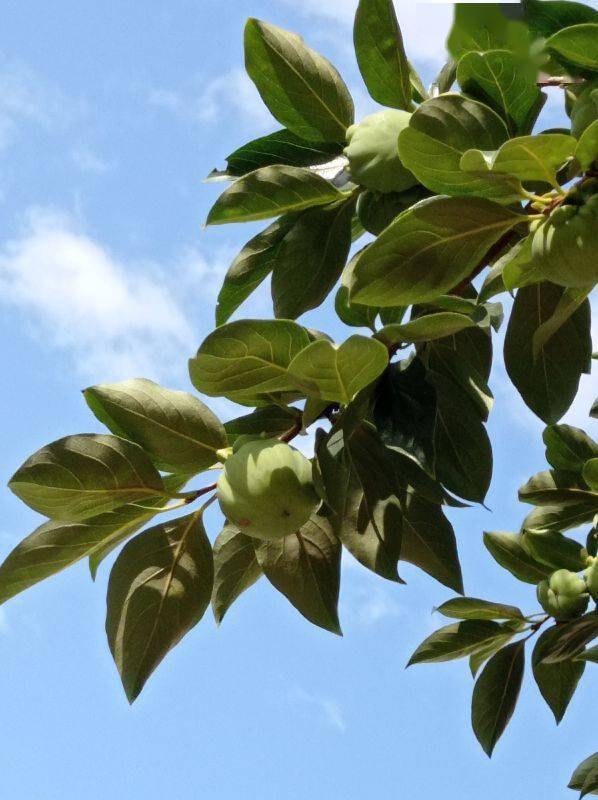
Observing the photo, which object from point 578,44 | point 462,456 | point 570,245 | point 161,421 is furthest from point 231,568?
point 578,44

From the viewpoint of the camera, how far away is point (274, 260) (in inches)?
62.6

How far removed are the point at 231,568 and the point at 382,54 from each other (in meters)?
0.76

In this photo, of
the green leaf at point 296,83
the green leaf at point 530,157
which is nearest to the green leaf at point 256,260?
the green leaf at point 296,83

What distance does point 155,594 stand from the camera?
1510 millimetres

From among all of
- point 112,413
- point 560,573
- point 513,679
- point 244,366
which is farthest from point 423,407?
point 513,679

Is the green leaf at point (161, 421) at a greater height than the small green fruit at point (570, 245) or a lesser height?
greater

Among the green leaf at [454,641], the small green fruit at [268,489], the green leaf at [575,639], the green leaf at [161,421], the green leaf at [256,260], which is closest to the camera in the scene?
the small green fruit at [268,489]

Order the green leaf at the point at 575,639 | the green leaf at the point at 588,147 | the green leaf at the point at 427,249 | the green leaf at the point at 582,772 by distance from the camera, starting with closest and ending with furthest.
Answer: the green leaf at the point at 588,147, the green leaf at the point at 427,249, the green leaf at the point at 575,639, the green leaf at the point at 582,772

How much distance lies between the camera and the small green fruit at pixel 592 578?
184 centimetres

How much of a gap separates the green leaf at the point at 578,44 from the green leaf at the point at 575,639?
98 centimetres

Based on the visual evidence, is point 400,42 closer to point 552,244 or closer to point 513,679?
point 552,244

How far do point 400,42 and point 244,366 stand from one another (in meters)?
0.50

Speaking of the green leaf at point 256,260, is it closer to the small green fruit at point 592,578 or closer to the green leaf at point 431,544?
the green leaf at point 431,544

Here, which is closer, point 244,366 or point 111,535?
point 244,366
